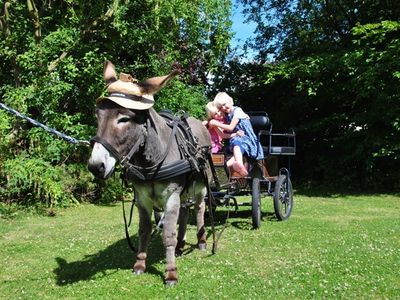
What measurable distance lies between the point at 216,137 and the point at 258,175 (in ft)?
3.76

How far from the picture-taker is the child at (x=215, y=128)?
25.8 feet

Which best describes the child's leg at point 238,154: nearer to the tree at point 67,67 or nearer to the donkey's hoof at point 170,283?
the donkey's hoof at point 170,283

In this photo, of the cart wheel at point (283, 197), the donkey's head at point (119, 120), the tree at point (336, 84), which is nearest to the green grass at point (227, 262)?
the cart wheel at point (283, 197)

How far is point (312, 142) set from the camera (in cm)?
1797

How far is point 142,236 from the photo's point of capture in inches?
219

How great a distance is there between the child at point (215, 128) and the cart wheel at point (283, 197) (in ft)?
4.90

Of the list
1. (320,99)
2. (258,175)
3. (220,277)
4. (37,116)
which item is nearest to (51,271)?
(220,277)

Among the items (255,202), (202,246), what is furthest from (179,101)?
(202,246)

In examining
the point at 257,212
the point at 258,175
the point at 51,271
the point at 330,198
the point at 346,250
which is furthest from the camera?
the point at 330,198

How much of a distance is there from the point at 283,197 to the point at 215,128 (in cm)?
243

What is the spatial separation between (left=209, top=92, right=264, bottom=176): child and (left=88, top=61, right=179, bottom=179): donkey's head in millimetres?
3091

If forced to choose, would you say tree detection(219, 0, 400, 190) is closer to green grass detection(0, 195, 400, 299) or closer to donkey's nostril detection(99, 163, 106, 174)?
green grass detection(0, 195, 400, 299)

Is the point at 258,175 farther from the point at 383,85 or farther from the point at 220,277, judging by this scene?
the point at 383,85

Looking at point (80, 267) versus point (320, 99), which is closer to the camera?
point (80, 267)
